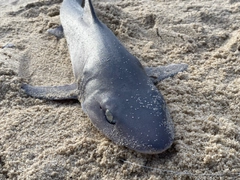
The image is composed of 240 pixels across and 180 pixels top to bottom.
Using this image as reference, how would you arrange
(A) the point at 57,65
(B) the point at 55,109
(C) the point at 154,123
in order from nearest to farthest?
(C) the point at 154,123, (B) the point at 55,109, (A) the point at 57,65

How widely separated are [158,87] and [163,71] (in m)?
0.24

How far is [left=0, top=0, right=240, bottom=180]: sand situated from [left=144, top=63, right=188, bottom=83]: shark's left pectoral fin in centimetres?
7

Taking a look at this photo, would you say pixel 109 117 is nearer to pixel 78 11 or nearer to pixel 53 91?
pixel 53 91

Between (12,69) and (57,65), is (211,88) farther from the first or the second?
(12,69)

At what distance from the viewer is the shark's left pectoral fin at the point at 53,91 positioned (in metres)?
2.78

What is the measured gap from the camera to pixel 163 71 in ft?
9.74

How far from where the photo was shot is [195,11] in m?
4.05

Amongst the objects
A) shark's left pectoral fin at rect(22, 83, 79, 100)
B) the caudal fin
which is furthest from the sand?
the caudal fin

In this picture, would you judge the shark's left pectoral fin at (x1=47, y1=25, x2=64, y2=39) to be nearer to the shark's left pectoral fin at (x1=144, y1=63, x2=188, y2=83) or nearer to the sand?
the sand

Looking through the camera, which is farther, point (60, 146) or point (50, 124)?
point (50, 124)

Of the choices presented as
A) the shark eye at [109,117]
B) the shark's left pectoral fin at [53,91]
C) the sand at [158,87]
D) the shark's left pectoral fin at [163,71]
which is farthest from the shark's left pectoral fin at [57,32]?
the shark eye at [109,117]

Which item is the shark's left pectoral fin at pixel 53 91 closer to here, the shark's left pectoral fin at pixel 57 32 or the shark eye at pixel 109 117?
the shark eye at pixel 109 117

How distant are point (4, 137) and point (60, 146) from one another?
1.52 ft

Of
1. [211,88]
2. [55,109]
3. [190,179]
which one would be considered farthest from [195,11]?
[190,179]
